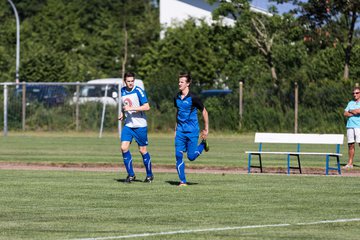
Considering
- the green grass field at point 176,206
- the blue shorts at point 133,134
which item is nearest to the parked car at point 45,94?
the green grass field at point 176,206

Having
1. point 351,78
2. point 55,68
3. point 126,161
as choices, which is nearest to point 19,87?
point 55,68

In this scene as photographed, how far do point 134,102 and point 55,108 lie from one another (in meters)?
25.8

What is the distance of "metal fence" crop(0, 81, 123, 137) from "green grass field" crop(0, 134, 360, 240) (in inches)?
862

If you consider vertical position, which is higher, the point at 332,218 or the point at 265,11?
the point at 265,11

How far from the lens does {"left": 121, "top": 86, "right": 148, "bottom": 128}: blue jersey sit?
1984 centimetres

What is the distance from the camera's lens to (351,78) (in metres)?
45.9

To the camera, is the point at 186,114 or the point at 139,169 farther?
the point at 139,169

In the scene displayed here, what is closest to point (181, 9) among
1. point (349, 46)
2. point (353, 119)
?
point (349, 46)

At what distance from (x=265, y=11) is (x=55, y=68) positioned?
423 inches

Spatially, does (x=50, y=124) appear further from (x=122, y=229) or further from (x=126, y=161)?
(x=122, y=229)

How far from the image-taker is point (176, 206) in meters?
15.5

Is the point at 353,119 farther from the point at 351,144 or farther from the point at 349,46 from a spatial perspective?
the point at 349,46

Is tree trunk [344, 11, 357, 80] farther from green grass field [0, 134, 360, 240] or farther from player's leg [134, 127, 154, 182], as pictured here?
player's leg [134, 127, 154, 182]

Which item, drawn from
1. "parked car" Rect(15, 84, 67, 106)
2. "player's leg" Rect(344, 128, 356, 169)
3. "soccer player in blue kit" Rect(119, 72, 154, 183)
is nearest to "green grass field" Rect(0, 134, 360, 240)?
"soccer player in blue kit" Rect(119, 72, 154, 183)
